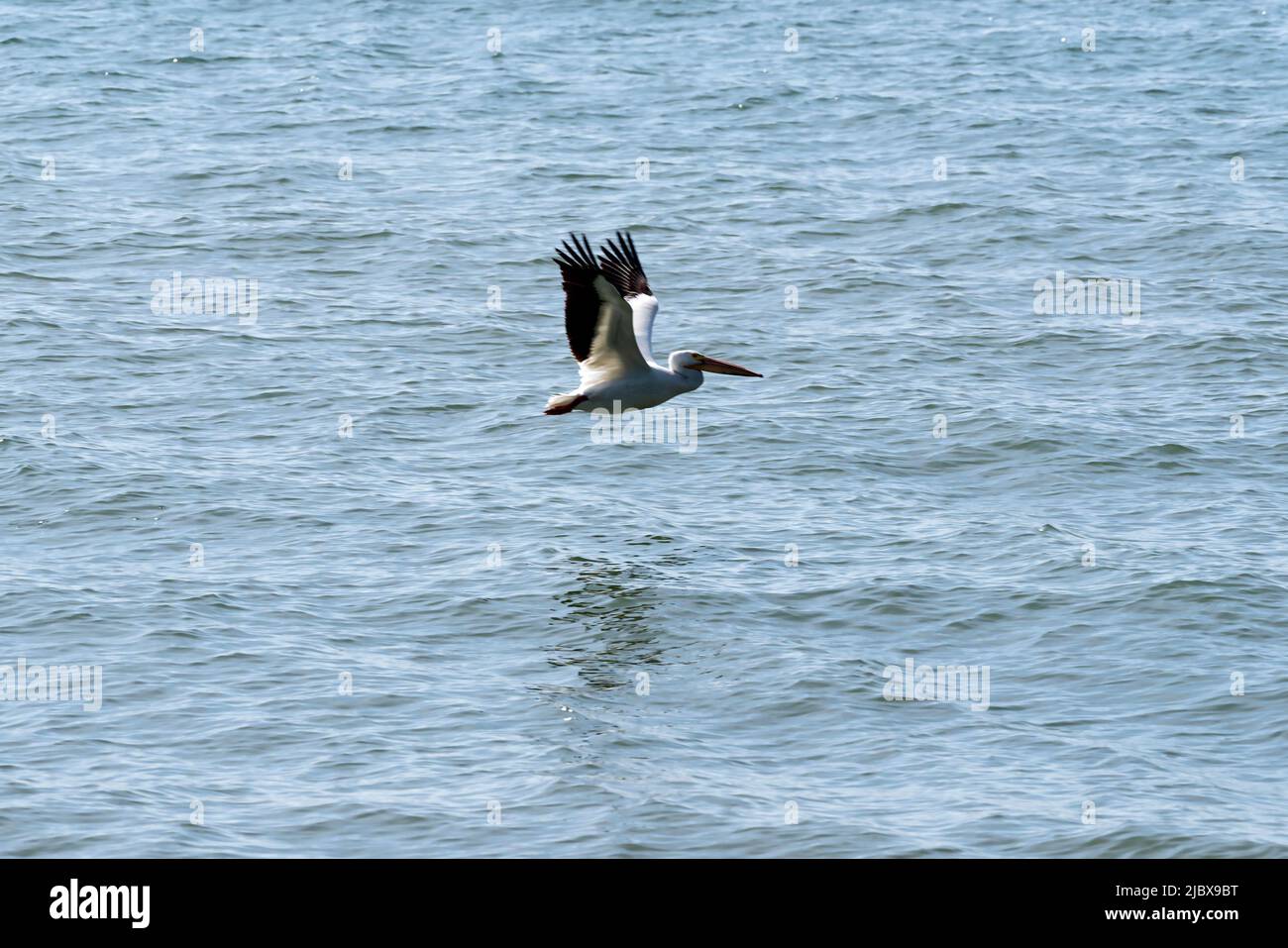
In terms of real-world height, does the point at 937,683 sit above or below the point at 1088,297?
below

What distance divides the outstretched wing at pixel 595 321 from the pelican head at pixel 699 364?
0.50 meters

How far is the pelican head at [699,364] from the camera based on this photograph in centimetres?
1634

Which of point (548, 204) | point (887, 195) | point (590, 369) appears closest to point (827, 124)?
point (887, 195)

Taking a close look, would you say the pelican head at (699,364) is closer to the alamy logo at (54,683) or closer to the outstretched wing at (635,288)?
the outstretched wing at (635,288)

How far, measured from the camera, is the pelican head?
1634 cm

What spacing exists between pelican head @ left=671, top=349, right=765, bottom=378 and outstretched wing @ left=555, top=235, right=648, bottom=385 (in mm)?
502

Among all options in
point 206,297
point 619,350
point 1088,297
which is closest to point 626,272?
point 619,350

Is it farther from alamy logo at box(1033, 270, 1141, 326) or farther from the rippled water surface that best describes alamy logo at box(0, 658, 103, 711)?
alamy logo at box(1033, 270, 1141, 326)

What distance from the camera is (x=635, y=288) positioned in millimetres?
16594

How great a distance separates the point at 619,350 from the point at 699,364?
3.70 ft

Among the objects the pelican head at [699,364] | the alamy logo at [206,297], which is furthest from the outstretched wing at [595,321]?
the alamy logo at [206,297]

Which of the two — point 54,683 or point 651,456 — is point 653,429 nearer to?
point 651,456

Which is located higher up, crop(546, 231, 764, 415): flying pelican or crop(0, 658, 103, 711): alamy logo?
crop(546, 231, 764, 415): flying pelican

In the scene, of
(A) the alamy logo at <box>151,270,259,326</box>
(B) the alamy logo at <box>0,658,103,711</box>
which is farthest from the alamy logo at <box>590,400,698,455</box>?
(B) the alamy logo at <box>0,658,103,711</box>
